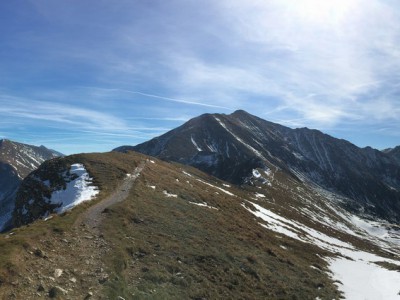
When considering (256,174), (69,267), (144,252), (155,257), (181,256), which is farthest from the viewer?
(256,174)

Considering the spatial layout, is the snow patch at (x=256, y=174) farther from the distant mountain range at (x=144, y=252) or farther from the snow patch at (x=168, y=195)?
the snow patch at (x=168, y=195)

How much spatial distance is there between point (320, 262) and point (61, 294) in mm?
30148

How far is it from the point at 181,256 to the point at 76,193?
1920 centimetres

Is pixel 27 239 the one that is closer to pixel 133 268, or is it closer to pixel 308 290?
pixel 133 268

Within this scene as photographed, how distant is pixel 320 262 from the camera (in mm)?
39875

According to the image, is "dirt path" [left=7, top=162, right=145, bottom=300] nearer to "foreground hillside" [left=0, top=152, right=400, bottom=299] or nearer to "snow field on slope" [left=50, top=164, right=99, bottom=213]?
"foreground hillside" [left=0, top=152, right=400, bottom=299]

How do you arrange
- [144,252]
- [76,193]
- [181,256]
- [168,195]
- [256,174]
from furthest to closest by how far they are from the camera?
[256,174], [168,195], [76,193], [181,256], [144,252]

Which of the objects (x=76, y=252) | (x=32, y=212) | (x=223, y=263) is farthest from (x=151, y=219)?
(x=32, y=212)

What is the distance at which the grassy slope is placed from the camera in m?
21.3

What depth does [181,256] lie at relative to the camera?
1065 inches

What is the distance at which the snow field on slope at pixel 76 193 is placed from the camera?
38.1 meters

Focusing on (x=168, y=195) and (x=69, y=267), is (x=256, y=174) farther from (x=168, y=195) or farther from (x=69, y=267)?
(x=69, y=267)

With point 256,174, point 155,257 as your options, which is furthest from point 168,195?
point 256,174

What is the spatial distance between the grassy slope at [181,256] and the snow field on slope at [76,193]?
5.14 ft
